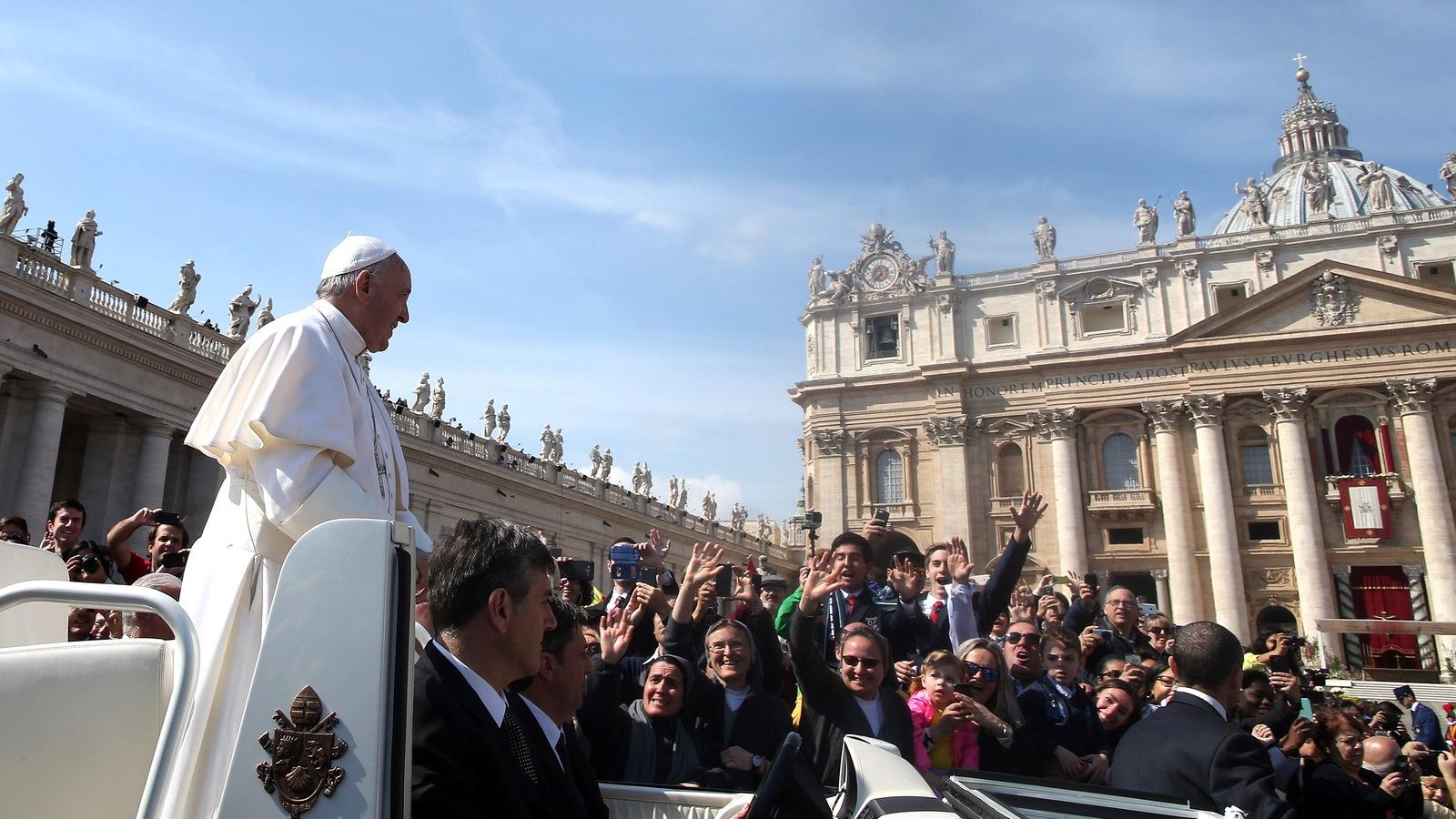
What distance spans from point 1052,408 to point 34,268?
3837cm

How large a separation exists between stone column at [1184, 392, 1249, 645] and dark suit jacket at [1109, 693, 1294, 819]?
38289 mm

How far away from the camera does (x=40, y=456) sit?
1719 cm

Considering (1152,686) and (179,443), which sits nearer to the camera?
(1152,686)

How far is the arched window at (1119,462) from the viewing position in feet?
140

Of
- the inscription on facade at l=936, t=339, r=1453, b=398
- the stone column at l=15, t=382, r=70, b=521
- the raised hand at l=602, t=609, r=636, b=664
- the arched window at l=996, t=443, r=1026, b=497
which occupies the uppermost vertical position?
the inscription on facade at l=936, t=339, r=1453, b=398

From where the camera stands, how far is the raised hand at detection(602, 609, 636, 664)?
5.38 metres

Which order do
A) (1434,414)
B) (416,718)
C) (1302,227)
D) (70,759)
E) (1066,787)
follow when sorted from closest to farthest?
(70,759) → (416,718) → (1066,787) → (1434,414) → (1302,227)

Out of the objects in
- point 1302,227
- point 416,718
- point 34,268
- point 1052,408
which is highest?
point 1302,227

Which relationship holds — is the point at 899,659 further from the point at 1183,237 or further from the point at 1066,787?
the point at 1183,237

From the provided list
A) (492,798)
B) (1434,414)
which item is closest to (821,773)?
(492,798)

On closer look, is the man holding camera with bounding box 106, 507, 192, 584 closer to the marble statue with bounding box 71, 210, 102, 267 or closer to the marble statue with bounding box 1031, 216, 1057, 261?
the marble statue with bounding box 71, 210, 102, 267

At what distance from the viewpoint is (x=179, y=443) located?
69.5 feet

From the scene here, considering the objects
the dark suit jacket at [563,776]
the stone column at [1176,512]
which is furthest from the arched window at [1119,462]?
the dark suit jacket at [563,776]

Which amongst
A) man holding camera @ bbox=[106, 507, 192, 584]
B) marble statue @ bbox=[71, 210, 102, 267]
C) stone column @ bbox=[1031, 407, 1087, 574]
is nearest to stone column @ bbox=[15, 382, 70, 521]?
marble statue @ bbox=[71, 210, 102, 267]
